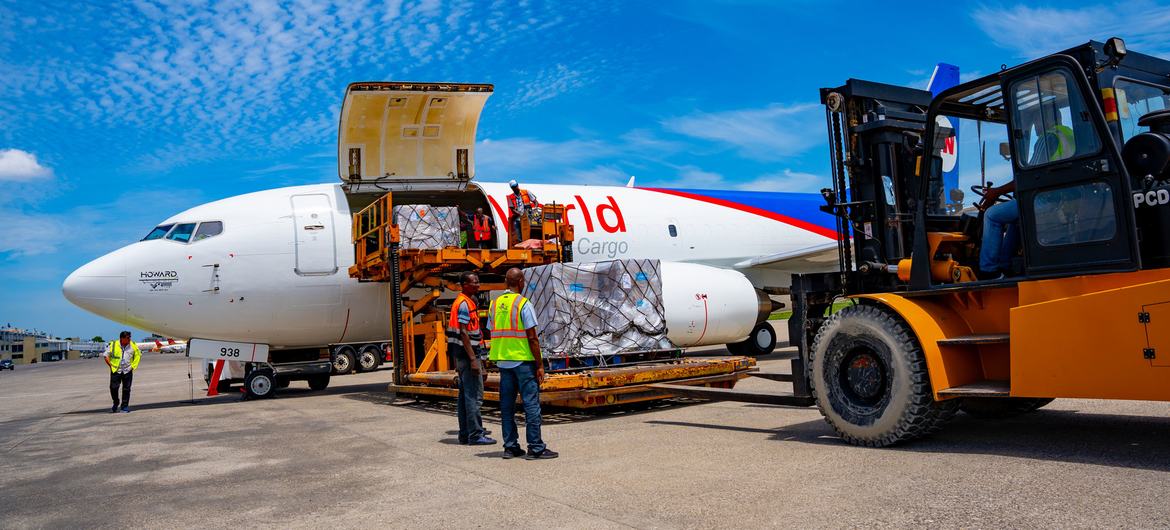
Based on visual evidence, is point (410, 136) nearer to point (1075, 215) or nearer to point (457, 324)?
point (457, 324)

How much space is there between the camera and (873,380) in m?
6.32

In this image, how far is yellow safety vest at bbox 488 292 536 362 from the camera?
682 centimetres

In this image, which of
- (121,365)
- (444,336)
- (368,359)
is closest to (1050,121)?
(444,336)

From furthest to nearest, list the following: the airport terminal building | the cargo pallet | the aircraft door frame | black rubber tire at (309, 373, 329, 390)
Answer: the airport terminal building → black rubber tire at (309, 373, 329, 390) → the aircraft door frame → the cargo pallet

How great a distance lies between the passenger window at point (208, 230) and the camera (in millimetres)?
13234

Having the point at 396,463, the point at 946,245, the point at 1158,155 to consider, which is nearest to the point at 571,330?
the point at 396,463

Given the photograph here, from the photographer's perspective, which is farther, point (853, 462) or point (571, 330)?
point (571, 330)

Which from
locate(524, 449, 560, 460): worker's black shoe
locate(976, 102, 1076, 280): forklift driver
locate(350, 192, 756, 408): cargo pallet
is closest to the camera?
locate(976, 102, 1076, 280): forklift driver

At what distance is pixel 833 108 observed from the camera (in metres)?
7.31

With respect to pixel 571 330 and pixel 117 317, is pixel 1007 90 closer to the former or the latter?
pixel 571 330

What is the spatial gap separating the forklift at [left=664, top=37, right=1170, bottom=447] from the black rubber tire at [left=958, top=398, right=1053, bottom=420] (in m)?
0.03

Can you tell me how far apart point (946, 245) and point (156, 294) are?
1171cm

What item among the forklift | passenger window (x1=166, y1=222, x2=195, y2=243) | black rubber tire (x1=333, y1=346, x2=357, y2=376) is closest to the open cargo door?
passenger window (x1=166, y1=222, x2=195, y2=243)

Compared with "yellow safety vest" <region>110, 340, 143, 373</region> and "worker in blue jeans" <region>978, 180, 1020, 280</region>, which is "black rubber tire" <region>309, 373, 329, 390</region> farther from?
"worker in blue jeans" <region>978, 180, 1020, 280</region>
